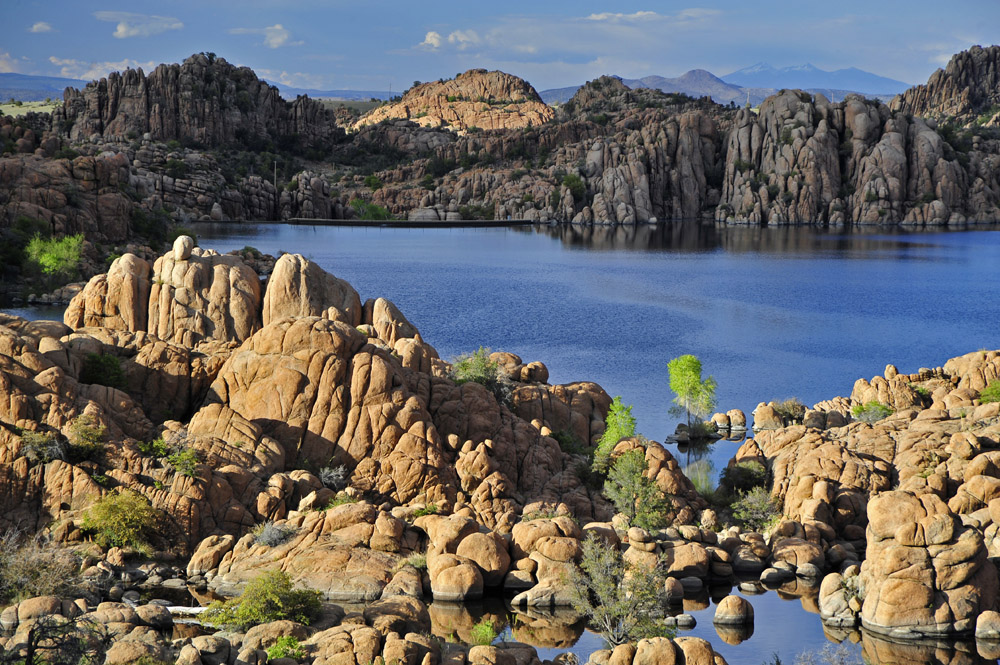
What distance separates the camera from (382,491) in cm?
3944

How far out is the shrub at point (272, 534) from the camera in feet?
111

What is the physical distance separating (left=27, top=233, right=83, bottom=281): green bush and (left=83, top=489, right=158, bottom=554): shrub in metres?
59.2

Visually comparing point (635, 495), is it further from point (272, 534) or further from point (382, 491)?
point (272, 534)

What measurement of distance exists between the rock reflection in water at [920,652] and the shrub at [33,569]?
24.5m

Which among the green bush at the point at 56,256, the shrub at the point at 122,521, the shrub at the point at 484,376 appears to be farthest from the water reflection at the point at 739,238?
the shrub at the point at 122,521

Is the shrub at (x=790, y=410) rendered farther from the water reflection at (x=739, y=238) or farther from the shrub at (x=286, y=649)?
the water reflection at (x=739, y=238)

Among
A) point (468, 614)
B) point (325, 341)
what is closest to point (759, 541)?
point (468, 614)

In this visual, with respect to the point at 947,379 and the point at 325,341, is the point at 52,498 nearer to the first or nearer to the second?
the point at 325,341

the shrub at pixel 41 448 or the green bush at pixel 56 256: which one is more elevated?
the green bush at pixel 56 256

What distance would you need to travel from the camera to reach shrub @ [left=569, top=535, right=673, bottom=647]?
30000mm

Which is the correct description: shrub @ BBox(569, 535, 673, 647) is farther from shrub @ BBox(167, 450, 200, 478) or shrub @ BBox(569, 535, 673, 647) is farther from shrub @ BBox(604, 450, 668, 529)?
shrub @ BBox(167, 450, 200, 478)

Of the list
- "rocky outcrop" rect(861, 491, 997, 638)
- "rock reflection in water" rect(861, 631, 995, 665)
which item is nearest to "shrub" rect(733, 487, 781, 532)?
"rocky outcrop" rect(861, 491, 997, 638)

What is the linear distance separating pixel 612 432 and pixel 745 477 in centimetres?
628

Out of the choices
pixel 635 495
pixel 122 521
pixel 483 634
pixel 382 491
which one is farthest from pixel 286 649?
pixel 635 495
